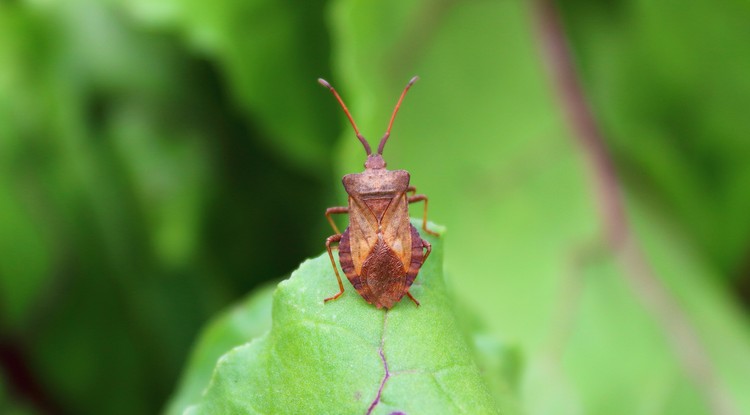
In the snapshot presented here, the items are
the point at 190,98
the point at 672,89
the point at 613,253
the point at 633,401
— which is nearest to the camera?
the point at 633,401

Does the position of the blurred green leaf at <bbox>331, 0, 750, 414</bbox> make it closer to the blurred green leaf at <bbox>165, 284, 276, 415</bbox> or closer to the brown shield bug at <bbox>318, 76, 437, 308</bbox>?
the brown shield bug at <bbox>318, 76, 437, 308</bbox>

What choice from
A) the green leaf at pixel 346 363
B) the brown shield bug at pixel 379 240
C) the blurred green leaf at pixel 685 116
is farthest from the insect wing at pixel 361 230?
the blurred green leaf at pixel 685 116

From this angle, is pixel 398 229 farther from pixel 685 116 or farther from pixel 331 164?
pixel 685 116

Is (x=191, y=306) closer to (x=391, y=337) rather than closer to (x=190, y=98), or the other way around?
(x=190, y=98)

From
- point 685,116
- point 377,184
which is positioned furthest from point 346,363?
point 685,116

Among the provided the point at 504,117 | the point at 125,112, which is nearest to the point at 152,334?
the point at 125,112

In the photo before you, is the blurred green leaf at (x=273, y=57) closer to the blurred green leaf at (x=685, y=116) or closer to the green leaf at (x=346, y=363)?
the blurred green leaf at (x=685, y=116)

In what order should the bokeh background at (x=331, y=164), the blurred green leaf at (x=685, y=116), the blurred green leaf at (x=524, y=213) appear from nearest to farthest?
the blurred green leaf at (x=524, y=213), the bokeh background at (x=331, y=164), the blurred green leaf at (x=685, y=116)
